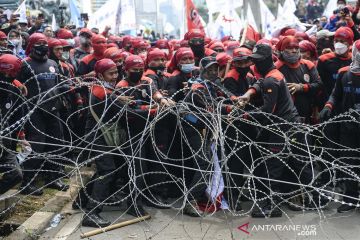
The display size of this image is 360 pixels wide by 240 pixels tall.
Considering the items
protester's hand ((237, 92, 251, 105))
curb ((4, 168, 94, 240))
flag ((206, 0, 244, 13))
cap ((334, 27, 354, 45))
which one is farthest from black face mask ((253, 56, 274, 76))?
flag ((206, 0, 244, 13))

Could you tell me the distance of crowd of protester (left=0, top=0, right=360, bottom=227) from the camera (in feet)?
18.2

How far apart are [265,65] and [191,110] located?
104 centimetres

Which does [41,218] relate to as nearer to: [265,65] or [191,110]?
[191,110]

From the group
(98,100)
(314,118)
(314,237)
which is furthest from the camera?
(314,118)

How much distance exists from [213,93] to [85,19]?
11.4m

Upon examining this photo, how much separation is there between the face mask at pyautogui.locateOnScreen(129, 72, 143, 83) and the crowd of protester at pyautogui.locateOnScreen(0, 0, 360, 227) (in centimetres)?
2

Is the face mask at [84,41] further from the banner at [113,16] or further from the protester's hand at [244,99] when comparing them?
the protester's hand at [244,99]

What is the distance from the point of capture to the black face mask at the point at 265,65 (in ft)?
18.7

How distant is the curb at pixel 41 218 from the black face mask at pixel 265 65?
248 centimetres

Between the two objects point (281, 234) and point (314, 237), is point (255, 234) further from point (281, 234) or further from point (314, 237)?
point (314, 237)

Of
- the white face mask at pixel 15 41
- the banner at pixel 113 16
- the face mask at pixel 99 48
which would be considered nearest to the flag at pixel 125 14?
the banner at pixel 113 16

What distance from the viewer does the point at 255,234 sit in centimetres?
535

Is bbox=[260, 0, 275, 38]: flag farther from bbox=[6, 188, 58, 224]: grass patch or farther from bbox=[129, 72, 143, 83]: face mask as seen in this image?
bbox=[6, 188, 58, 224]: grass patch

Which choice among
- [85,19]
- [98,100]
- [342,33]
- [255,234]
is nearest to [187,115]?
[98,100]
